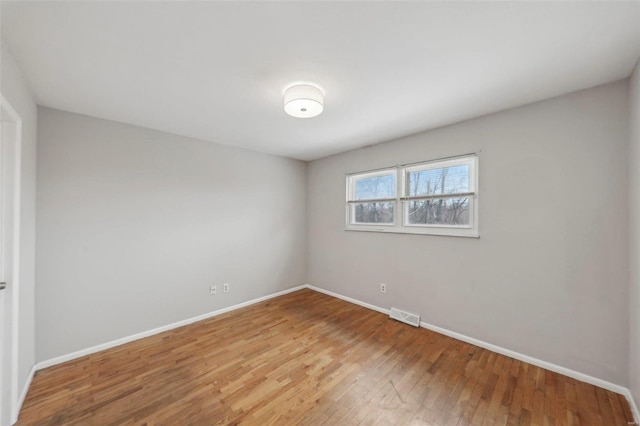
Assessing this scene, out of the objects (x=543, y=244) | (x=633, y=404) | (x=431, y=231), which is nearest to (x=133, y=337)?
(x=431, y=231)

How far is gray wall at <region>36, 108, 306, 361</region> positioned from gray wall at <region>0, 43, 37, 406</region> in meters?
0.14

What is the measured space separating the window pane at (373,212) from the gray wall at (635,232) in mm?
2087

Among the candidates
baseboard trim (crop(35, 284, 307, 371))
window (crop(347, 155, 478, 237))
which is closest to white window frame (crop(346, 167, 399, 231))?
window (crop(347, 155, 478, 237))

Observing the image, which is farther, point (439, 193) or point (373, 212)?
point (373, 212)

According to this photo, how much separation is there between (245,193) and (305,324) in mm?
2100

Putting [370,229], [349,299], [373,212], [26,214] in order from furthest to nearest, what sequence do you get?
[349,299] < [373,212] < [370,229] < [26,214]

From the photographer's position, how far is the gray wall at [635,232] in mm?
1637

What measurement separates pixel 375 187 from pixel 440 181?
0.97m

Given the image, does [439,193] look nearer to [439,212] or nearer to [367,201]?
[439,212]

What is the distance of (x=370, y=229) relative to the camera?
3.57 meters

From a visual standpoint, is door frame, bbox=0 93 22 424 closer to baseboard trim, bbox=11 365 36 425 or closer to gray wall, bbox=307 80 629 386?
baseboard trim, bbox=11 365 36 425

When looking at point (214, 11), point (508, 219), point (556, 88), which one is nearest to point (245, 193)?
point (214, 11)

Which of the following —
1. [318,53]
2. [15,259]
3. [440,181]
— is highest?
[318,53]

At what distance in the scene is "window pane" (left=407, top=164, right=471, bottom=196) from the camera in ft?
9.04
